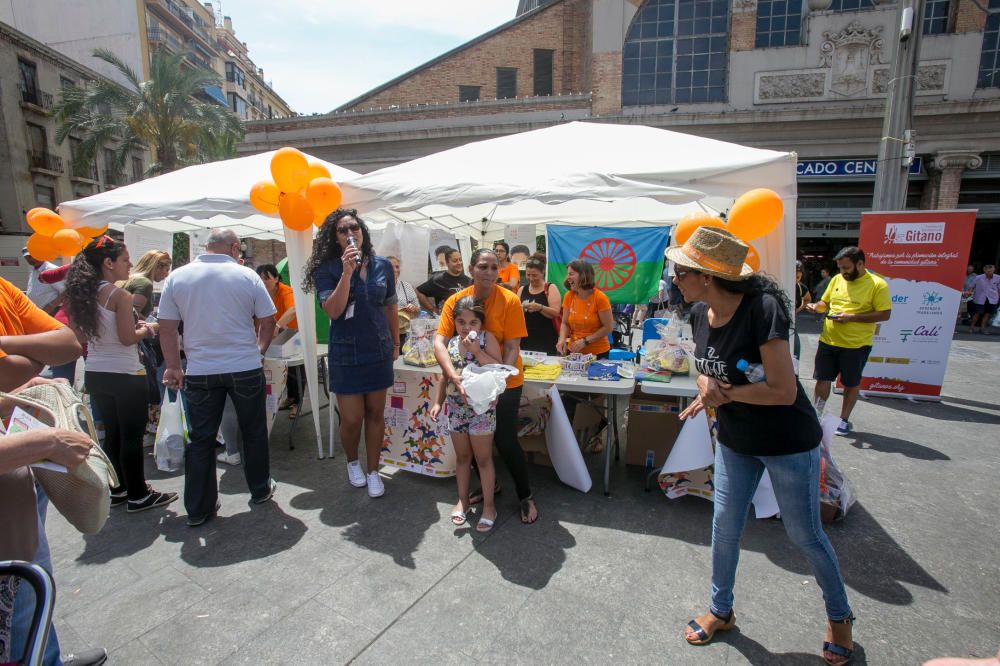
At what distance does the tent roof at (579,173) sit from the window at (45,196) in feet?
95.4

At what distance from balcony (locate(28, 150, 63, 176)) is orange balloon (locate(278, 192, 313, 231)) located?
2893 centimetres

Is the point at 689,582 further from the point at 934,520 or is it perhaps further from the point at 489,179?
the point at 489,179

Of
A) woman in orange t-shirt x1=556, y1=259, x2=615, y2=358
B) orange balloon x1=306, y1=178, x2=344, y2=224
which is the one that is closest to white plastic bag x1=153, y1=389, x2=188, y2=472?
orange balloon x1=306, y1=178, x2=344, y2=224

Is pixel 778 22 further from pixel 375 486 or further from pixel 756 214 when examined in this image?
pixel 375 486

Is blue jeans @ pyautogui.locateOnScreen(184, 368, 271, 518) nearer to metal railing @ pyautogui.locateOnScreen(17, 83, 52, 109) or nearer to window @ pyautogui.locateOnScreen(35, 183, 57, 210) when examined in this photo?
window @ pyautogui.locateOnScreen(35, 183, 57, 210)

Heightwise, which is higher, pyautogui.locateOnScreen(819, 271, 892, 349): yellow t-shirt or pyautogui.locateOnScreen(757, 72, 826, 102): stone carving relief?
pyautogui.locateOnScreen(757, 72, 826, 102): stone carving relief

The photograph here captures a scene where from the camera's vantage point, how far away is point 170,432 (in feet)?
12.1

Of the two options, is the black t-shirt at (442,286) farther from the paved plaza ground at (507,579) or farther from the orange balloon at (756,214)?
the orange balloon at (756,214)

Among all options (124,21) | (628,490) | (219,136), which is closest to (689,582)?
(628,490)

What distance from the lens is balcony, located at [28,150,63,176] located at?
77.0 ft

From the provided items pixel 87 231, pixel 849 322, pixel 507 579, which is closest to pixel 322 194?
pixel 507 579

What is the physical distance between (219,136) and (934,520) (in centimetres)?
2245

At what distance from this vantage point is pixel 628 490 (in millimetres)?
3615

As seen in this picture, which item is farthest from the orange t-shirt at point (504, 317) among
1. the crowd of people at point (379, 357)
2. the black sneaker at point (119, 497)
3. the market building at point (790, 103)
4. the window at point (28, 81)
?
the window at point (28, 81)
